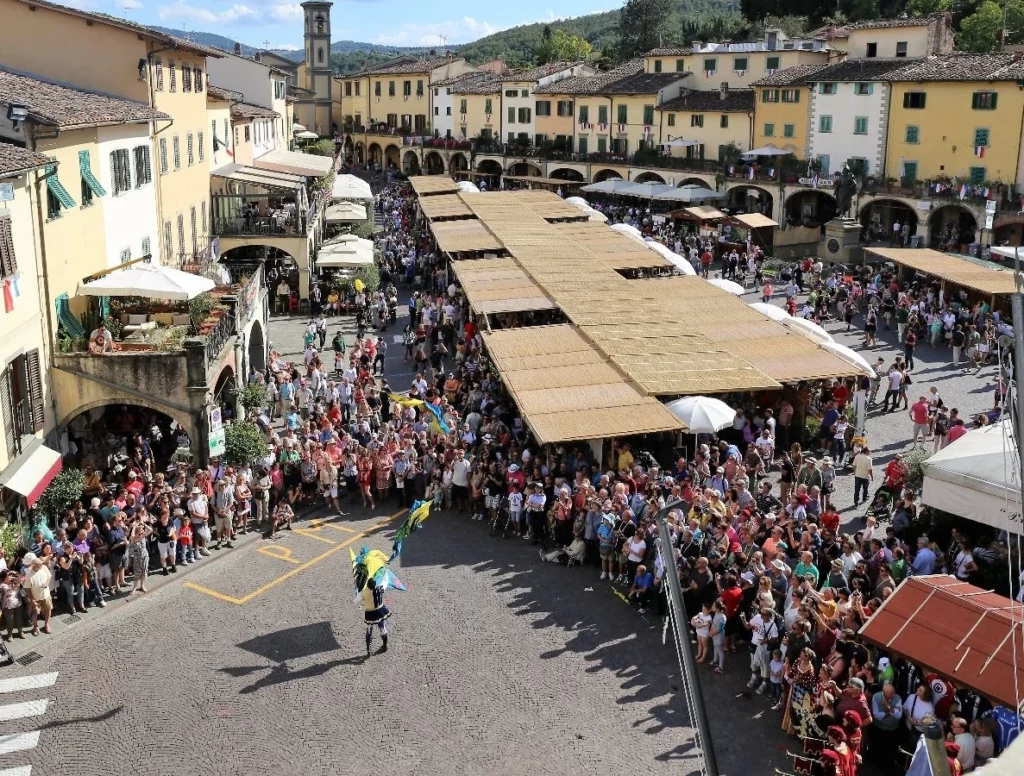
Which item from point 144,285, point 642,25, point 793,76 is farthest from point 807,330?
point 642,25

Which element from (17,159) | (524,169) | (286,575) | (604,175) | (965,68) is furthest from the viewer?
(524,169)

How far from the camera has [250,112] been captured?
157 feet

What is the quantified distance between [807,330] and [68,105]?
54.9ft

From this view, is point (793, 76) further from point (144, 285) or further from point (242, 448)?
point (242, 448)

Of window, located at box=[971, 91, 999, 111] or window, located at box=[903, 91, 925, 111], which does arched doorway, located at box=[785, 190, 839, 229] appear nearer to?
window, located at box=[903, 91, 925, 111]

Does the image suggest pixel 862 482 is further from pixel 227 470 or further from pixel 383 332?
pixel 383 332

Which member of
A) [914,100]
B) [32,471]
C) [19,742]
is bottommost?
[19,742]

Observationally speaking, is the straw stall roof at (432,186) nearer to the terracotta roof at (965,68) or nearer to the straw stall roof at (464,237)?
the straw stall roof at (464,237)

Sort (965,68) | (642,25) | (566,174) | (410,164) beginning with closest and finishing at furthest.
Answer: (965,68)
(566,174)
(410,164)
(642,25)

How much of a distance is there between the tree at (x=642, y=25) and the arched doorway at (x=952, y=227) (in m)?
57.1

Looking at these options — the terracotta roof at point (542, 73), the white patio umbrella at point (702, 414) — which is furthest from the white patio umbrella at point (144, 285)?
the terracotta roof at point (542, 73)

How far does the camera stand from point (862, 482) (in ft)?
62.7

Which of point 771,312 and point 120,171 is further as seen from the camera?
point 771,312

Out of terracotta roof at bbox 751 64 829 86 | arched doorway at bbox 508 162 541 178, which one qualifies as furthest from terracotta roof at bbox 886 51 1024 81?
arched doorway at bbox 508 162 541 178
